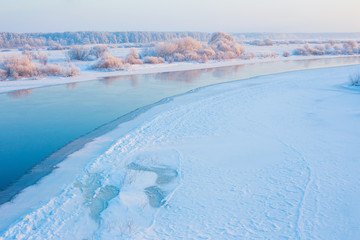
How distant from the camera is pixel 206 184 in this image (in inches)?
176

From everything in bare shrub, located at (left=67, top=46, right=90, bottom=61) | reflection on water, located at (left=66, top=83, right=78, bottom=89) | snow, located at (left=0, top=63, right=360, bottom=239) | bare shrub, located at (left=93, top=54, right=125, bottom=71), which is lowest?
snow, located at (left=0, top=63, right=360, bottom=239)

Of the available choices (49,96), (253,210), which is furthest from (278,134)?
(49,96)

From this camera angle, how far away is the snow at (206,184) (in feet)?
11.4

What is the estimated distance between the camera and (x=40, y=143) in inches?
241

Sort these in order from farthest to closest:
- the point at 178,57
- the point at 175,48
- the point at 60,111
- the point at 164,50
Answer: the point at 175,48, the point at 164,50, the point at 178,57, the point at 60,111

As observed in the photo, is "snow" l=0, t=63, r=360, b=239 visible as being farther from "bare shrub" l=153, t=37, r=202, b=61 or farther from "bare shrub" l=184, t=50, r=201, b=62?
"bare shrub" l=153, t=37, r=202, b=61

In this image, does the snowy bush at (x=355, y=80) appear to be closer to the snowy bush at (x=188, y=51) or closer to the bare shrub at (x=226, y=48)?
the snowy bush at (x=188, y=51)

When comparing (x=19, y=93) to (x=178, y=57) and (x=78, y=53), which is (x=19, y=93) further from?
(x=178, y=57)

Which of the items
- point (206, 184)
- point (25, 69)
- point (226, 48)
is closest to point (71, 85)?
point (25, 69)

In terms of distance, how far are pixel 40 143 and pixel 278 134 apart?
16.8ft

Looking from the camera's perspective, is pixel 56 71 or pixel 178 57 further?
pixel 178 57

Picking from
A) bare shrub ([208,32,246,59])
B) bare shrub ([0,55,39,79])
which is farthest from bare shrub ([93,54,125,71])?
bare shrub ([208,32,246,59])

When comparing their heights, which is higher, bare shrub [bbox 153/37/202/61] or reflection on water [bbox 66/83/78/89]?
bare shrub [bbox 153/37/202/61]

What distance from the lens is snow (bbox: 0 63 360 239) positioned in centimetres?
347
